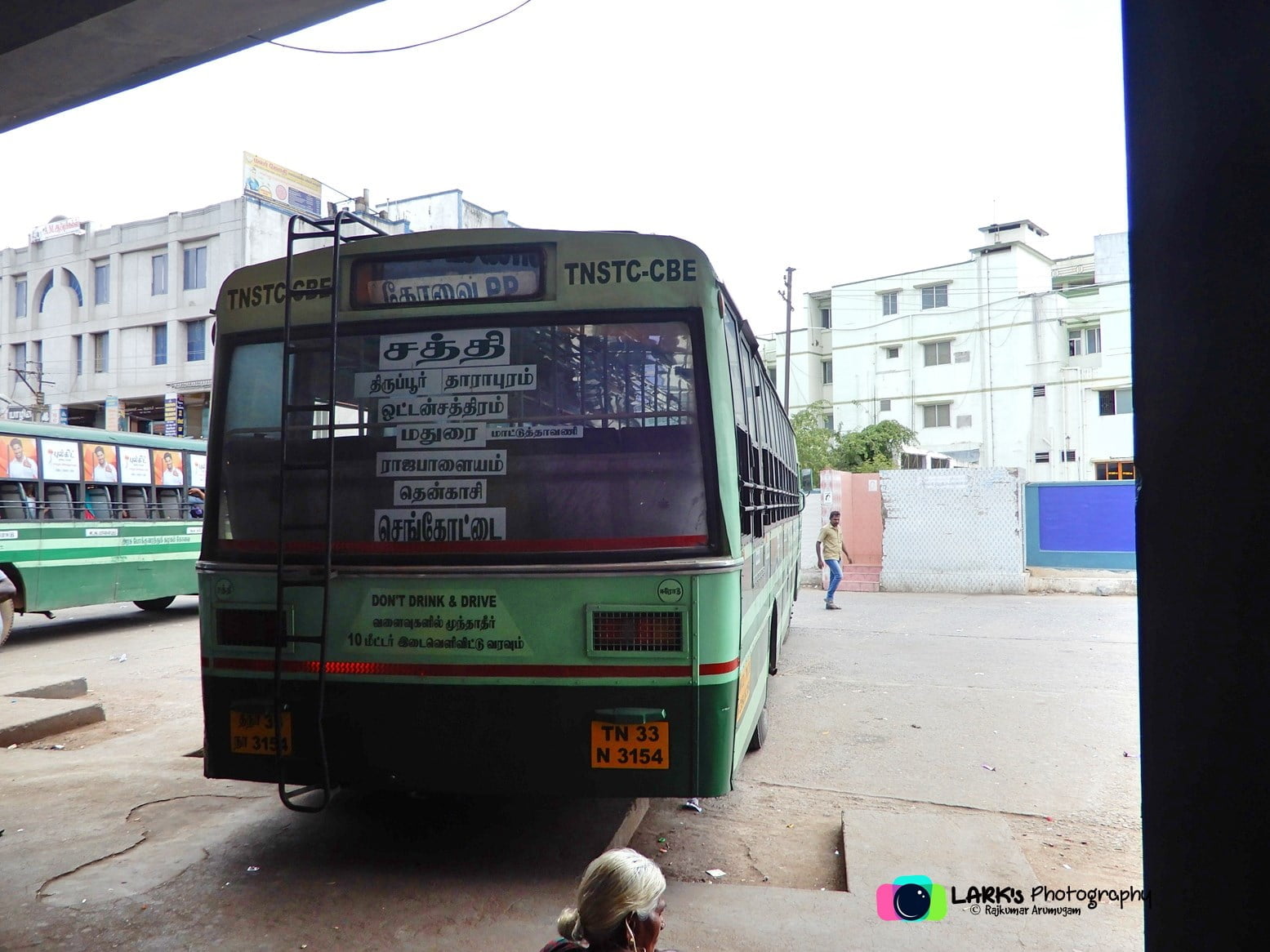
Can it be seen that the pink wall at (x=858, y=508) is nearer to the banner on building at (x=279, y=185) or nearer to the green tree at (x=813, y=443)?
the green tree at (x=813, y=443)

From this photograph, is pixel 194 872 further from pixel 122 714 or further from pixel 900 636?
pixel 900 636

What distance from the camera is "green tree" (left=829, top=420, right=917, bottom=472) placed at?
120 feet

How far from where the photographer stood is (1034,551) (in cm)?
1847

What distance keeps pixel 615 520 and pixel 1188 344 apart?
2.54 m

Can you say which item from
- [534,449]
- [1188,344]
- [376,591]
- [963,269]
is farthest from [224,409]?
[963,269]

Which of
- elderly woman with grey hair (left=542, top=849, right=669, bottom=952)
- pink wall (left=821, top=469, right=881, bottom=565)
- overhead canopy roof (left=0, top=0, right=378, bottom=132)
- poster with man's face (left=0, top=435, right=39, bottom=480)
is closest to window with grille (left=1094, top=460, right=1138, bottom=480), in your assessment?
pink wall (left=821, top=469, right=881, bottom=565)

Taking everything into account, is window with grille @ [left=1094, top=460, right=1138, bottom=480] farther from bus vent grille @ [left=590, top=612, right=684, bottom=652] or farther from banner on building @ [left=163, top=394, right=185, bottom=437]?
bus vent grille @ [left=590, top=612, right=684, bottom=652]

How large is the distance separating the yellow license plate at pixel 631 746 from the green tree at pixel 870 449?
32964 mm

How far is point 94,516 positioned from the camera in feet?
42.9

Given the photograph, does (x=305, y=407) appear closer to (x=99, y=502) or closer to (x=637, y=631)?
(x=637, y=631)

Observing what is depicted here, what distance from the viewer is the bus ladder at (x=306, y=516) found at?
4.27m

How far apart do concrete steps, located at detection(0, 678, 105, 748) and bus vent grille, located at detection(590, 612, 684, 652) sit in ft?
17.8

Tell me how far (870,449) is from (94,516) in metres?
29.0

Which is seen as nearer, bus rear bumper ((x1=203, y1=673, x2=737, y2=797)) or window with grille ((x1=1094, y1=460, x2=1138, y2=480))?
bus rear bumper ((x1=203, y1=673, x2=737, y2=797))
